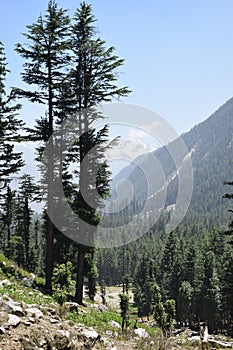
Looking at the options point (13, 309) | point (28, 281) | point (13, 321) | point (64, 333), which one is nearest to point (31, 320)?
point (13, 309)

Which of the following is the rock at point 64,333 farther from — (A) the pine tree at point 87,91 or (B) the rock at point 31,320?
(A) the pine tree at point 87,91

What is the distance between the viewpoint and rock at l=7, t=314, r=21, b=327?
922 centimetres

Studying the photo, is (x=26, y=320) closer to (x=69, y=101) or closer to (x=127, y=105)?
(x=127, y=105)

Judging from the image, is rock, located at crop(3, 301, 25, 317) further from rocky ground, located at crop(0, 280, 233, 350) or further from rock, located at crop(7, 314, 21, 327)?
rock, located at crop(7, 314, 21, 327)

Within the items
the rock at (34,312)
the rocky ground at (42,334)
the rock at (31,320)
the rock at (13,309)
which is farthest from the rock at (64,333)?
the rock at (13,309)

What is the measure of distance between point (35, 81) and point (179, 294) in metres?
51.4

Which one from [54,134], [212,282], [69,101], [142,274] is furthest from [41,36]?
[142,274]

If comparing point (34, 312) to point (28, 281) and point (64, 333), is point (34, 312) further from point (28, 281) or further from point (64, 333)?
point (28, 281)

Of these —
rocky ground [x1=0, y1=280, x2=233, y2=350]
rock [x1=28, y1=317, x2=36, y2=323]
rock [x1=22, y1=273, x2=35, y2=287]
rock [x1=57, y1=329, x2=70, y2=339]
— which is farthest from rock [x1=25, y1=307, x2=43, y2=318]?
rock [x1=22, y1=273, x2=35, y2=287]

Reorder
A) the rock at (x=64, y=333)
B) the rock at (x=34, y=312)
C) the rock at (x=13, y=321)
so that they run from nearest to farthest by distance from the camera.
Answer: the rock at (x=13, y=321)
the rock at (x=64, y=333)
the rock at (x=34, y=312)

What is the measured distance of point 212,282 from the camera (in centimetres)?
5753

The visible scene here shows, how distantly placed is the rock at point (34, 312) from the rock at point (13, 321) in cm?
88

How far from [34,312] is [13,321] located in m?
1.43

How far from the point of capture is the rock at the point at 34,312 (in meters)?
10.5
